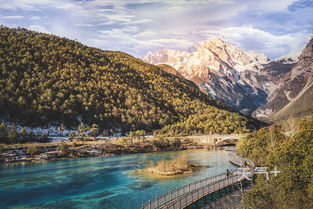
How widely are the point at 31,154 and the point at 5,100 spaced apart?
70396 mm

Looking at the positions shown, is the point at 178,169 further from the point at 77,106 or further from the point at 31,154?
the point at 77,106

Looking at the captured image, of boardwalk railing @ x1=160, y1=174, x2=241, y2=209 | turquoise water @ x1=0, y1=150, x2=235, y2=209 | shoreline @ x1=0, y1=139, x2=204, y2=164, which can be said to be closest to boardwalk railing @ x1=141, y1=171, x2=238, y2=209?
boardwalk railing @ x1=160, y1=174, x2=241, y2=209

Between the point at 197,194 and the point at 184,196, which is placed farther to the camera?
the point at 197,194

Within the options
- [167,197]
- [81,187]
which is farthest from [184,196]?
[81,187]

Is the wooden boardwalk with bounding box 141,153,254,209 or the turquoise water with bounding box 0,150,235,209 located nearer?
the wooden boardwalk with bounding box 141,153,254,209

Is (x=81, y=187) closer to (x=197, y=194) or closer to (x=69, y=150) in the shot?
(x=197, y=194)

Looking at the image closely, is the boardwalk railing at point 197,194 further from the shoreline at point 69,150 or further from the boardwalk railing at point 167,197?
the shoreline at point 69,150

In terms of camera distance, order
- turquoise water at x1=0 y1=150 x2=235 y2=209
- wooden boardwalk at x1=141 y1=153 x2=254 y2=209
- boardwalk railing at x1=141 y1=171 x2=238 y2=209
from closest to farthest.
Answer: boardwalk railing at x1=141 y1=171 x2=238 y2=209
wooden boardwalk at x1=141 y1=153 x2=254 y2=209
turquoise water at x1=0 y1=150 x2=235 y2=209

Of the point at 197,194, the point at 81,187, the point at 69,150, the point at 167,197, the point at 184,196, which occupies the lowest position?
the point at 81,187

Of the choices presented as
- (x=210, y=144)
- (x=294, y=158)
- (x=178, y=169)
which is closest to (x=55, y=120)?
(x=210, y=144)

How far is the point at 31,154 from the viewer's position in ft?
346

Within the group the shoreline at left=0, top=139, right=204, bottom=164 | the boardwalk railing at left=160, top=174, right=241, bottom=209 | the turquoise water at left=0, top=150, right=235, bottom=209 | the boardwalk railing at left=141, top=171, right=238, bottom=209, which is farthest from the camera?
the shoreline at left=0, top=139, right=204, bottom=164

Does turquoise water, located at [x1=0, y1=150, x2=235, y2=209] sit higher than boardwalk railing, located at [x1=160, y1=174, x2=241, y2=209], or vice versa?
boardwalk railing, located at [x1=160, y1=174, x2=241, y2=209]

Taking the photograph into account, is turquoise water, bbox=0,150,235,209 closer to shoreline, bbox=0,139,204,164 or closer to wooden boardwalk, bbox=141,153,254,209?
wooden boardwalk, bbox=141,153,254,209
